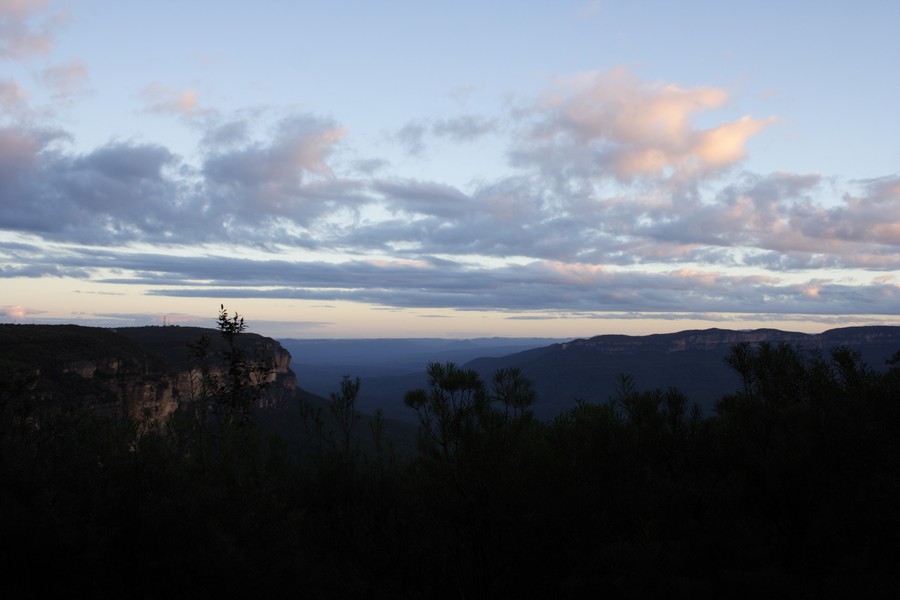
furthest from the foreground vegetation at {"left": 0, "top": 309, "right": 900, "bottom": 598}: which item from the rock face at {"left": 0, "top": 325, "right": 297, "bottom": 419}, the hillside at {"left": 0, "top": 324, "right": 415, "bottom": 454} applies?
the rock face at {"left": 0, "top": 325, "right": 297, "bottom": 419}

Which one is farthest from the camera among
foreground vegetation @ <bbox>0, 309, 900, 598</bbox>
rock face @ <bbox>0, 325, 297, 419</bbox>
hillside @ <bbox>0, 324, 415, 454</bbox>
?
rock face @ <bbox>0, 325, 297, 419</bbox>

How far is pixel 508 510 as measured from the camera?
590 inches

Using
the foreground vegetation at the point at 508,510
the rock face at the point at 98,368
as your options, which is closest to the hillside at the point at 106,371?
Answer: the rock face at the point at 98,368

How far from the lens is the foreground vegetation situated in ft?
41.0

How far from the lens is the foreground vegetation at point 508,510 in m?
12.5

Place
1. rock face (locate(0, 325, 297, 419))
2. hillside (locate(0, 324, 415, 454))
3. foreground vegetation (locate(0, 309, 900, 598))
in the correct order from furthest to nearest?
rock face (locate(0, 325, 297, 419)) < hillside (locate(0, 324, 415, 454)) < foreground vegetation (locate(0, 309, 900, 598))

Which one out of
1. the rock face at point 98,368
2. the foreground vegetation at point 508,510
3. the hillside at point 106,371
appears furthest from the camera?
the rock face at point 98,368

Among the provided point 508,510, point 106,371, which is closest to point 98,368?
point 106,371

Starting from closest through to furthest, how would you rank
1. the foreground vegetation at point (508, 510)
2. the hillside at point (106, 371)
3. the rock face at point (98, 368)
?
1. the foreground vegetation at point (508, 510)
2. the hillside at point (106, 371)
3. the rock face at point (98, 368)

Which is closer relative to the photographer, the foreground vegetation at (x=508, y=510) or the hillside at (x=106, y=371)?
the foreground vegetation at (x=508, y=510)

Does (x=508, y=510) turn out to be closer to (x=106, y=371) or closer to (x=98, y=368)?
(x=98, y=368)

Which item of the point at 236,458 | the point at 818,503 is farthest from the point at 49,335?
the point at 818,503

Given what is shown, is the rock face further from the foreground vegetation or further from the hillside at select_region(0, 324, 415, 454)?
the foreground vegetation

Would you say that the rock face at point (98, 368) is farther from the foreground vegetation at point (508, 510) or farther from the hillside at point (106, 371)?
the foreground vegetation at point (508, 510)
